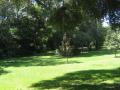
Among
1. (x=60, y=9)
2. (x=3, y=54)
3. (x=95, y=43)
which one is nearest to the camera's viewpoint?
(x=60, y=9)

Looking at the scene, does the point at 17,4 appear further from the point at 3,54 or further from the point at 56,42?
the point at 56,42

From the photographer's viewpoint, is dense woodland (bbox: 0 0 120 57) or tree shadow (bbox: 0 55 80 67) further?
dense woodland (bbox: 0 0 120 57)

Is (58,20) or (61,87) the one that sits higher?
(58,20)

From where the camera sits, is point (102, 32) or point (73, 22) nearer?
point (73, 22)

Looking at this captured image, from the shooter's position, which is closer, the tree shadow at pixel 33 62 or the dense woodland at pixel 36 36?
the tree shadow at pixel 33 62

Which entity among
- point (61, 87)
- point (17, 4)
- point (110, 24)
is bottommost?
point (61, 87)

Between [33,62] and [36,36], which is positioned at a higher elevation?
[36,36]

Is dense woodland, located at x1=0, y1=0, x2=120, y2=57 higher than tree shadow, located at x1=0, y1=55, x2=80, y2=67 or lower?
higher

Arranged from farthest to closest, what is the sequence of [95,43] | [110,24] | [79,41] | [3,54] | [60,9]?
[95,43], [79,41], [3,54], [60,9], [110,24]

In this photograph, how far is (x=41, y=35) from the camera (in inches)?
2172

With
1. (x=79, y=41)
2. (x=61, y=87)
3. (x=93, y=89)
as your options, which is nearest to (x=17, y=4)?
(x=61, y=87)

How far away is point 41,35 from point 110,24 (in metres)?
40.1

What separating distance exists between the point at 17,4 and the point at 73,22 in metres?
3.39

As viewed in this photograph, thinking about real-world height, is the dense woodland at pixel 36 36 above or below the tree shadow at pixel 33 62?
above
